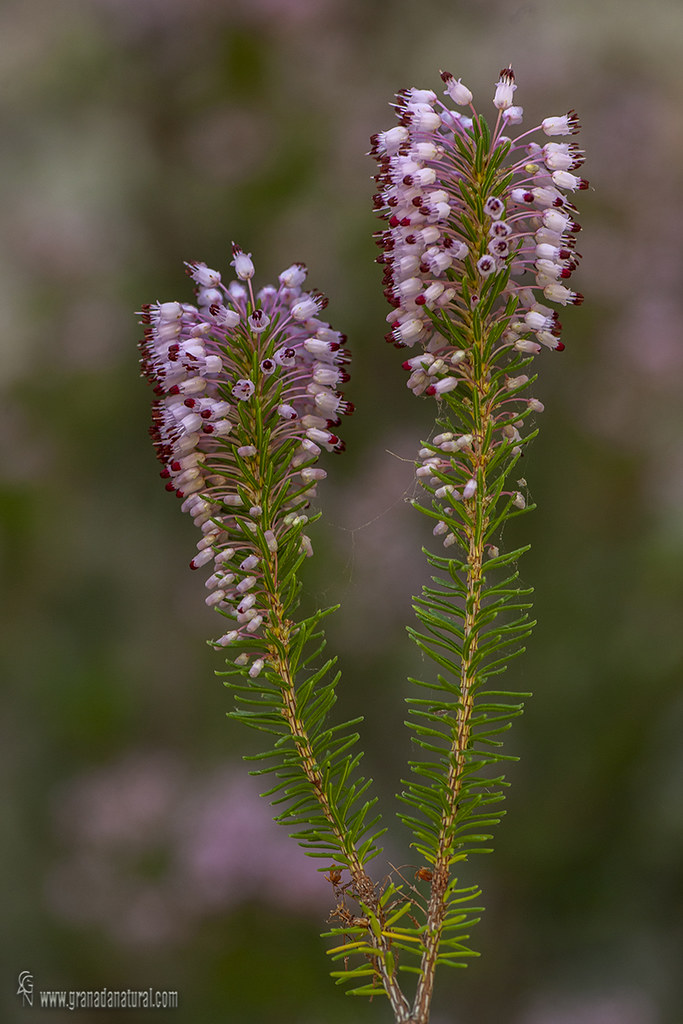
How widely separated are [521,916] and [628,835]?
0.34m

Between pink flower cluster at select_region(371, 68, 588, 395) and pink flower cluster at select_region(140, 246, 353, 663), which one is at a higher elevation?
pink flower cluster at select_region(371, 68, 588, 395)

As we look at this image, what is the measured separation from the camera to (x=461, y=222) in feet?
1.73

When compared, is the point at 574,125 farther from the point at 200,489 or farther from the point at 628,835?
the point at 628,835

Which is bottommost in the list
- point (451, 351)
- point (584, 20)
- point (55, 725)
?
point (55, 725)

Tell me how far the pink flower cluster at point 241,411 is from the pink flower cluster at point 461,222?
0.20 feet

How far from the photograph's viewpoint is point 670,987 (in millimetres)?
1837

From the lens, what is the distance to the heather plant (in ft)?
1.73

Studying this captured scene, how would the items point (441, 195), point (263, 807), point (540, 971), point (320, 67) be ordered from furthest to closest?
point (320, 67), point (540, 971), point (263, 807), point (441, 195)

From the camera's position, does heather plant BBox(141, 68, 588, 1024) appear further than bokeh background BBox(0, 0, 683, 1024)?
No

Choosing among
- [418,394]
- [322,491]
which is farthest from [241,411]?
[322,491]

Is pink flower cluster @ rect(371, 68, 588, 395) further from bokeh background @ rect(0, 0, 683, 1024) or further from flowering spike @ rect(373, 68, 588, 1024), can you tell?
bokeh background @ rect(0, 0, 683, 1024)

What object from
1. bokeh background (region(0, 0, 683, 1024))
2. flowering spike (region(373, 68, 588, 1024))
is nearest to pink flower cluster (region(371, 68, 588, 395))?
flowering spike (region(373, 68, 588, 1024))

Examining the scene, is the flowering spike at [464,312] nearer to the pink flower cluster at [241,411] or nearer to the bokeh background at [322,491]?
the pink flower cluster at [241,411]

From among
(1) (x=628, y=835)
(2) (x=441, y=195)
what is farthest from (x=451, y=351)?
(1) (x=628, y=835)
